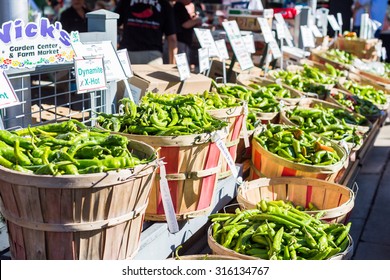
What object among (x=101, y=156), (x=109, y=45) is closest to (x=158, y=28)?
(x=109, y=45)

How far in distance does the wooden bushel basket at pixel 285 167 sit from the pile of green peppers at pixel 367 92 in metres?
3.42

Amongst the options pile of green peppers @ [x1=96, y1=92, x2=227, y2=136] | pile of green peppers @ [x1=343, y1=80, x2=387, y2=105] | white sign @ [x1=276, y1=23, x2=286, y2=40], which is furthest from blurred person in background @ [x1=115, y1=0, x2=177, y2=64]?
pile of green peppers @ [x1=96, y1=92, x2=227, y2=136]

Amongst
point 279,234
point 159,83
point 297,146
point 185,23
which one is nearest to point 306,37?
point 185,23

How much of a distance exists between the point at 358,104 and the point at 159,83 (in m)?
3.38

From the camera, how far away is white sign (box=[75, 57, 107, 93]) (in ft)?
12.1

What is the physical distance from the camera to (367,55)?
455 inches

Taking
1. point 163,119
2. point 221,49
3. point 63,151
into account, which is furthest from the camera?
point 221,49

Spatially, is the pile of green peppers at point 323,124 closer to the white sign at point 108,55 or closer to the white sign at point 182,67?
the white sign at point 182,67

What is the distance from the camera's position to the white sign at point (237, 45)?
655cm

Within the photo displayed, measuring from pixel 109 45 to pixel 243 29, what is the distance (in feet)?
16.2

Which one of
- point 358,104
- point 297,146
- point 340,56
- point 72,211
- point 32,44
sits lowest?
point 358,104

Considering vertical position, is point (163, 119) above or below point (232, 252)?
above

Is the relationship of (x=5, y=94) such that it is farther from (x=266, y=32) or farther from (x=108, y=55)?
(x=266, y=32)

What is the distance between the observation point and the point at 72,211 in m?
2.55
